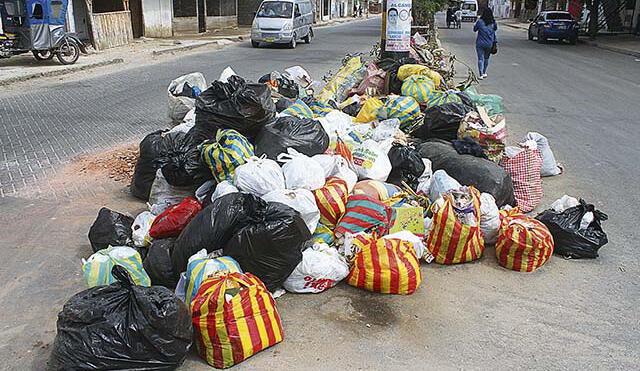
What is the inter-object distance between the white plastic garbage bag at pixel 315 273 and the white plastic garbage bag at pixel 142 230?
1.11 m

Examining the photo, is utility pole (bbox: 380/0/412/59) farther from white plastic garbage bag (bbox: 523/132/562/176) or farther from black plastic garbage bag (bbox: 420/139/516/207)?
black plastic garbage bag (bbox: 420/139/516/207)

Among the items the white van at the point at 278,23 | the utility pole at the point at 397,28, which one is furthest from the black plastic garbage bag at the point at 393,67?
the white van at the point at 278,23

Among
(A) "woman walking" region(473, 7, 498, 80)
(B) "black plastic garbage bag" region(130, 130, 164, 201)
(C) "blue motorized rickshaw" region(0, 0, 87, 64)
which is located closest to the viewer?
(B) "black plastic garbage bag" region(130, 130, 164, 201)

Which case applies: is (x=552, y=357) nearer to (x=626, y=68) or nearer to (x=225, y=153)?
(x=225, y=153)

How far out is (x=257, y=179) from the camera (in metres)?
3.91

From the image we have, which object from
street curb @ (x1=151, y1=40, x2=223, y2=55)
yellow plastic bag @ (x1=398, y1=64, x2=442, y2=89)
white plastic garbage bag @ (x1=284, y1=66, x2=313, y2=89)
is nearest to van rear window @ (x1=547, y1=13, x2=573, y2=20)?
street curb @ (x1=151, y1=40, x2=223, y2=55)

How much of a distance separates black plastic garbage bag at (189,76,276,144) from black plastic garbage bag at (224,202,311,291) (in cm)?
130

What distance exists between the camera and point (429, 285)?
12.4ft

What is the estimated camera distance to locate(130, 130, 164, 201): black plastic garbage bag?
5016 millimetres

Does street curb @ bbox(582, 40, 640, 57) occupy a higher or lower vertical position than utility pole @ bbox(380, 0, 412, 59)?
lower

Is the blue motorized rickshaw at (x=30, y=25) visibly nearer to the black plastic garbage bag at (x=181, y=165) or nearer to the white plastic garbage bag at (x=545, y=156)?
the black plastic garbage bag at (x=181, y=165)

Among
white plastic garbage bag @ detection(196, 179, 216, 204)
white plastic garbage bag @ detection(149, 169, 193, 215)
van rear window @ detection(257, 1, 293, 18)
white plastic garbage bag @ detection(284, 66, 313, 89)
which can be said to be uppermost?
van rear window @ detection(257, 1, 293, 18)

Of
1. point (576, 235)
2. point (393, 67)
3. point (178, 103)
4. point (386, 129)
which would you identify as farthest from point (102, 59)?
point (576, 235)

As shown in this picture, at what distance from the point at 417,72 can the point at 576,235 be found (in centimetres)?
406
